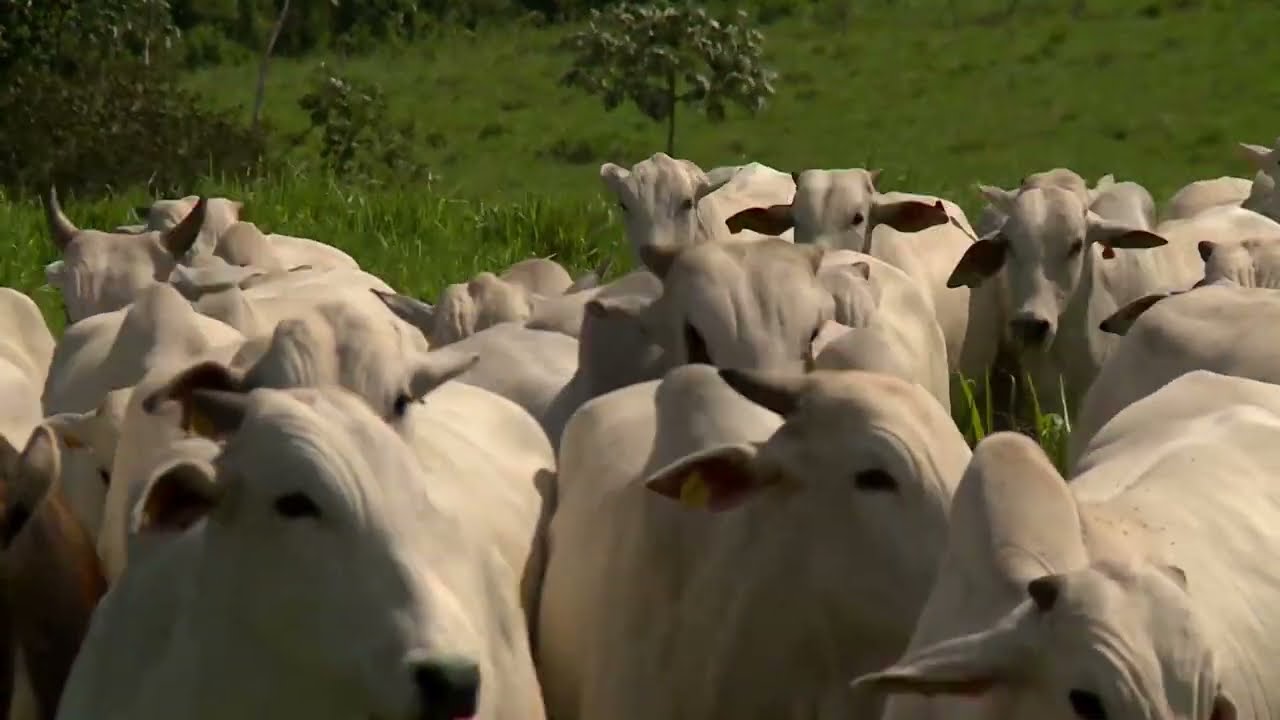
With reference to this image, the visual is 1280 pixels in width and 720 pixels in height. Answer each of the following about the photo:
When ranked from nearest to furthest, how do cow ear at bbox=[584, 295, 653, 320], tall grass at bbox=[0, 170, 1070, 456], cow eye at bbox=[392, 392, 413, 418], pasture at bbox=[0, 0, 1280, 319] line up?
cow eye at bbox=[392, 392, 413, 418] → cow ear at bbox=[584, 295, 653, 320] → tall grass at bbox=[0, 170, 1070, 456] → pasture at bbox=[0, 0, 1280, 319]

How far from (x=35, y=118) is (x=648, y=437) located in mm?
14923

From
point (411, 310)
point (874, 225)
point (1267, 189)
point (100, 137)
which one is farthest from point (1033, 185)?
point (100, 137)

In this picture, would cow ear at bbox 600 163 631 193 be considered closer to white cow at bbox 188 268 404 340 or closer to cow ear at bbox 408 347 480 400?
white cow at bbox 188 268 404 340

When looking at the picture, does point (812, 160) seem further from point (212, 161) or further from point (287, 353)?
point (287, 353)

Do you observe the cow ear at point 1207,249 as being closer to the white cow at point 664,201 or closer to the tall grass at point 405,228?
the white cow at point 664,201

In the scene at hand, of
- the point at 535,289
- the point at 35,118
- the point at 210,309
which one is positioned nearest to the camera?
the point at 210,309

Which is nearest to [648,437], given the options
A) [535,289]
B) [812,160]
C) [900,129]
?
[535,289]

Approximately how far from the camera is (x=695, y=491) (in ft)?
15.2

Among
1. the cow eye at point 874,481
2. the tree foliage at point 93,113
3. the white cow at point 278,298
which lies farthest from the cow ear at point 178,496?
the tree foliage at point 93,113

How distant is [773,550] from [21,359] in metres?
3.98

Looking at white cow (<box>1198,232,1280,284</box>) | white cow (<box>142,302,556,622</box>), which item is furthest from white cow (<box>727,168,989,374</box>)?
white cow (<box>142,302,556,622</box>)

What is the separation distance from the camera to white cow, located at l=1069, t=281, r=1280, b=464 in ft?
22.2

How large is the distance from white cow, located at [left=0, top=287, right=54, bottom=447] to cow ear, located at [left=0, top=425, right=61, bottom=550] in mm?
1827

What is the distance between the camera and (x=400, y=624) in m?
3.84
